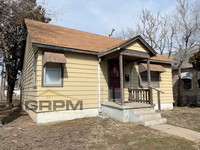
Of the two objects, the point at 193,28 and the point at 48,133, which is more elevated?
the point at 193,28

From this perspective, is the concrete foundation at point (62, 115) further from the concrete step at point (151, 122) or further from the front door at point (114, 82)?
the concrete step at point (151, 122)

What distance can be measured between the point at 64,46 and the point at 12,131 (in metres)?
3.71

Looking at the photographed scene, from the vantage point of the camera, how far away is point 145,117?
5.36 m

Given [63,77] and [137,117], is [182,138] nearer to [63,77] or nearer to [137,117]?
[137,117]

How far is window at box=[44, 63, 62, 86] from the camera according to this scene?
235 inches

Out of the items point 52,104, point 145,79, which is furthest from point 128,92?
point 52,104

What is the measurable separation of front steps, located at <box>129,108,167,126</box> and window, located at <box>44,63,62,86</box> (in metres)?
3.36

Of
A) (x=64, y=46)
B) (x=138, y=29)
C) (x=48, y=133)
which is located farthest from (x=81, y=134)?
(x=138, y=29)

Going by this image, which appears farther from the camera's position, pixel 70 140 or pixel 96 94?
pixel 96 94

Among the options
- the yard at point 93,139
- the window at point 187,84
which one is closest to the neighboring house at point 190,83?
the window at point 187,84

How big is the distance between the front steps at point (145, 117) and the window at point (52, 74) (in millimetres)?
3362

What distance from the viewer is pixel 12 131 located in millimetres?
4453

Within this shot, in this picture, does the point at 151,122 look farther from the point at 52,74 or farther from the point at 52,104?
the point at 52,74

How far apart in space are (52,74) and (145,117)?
4.17m
